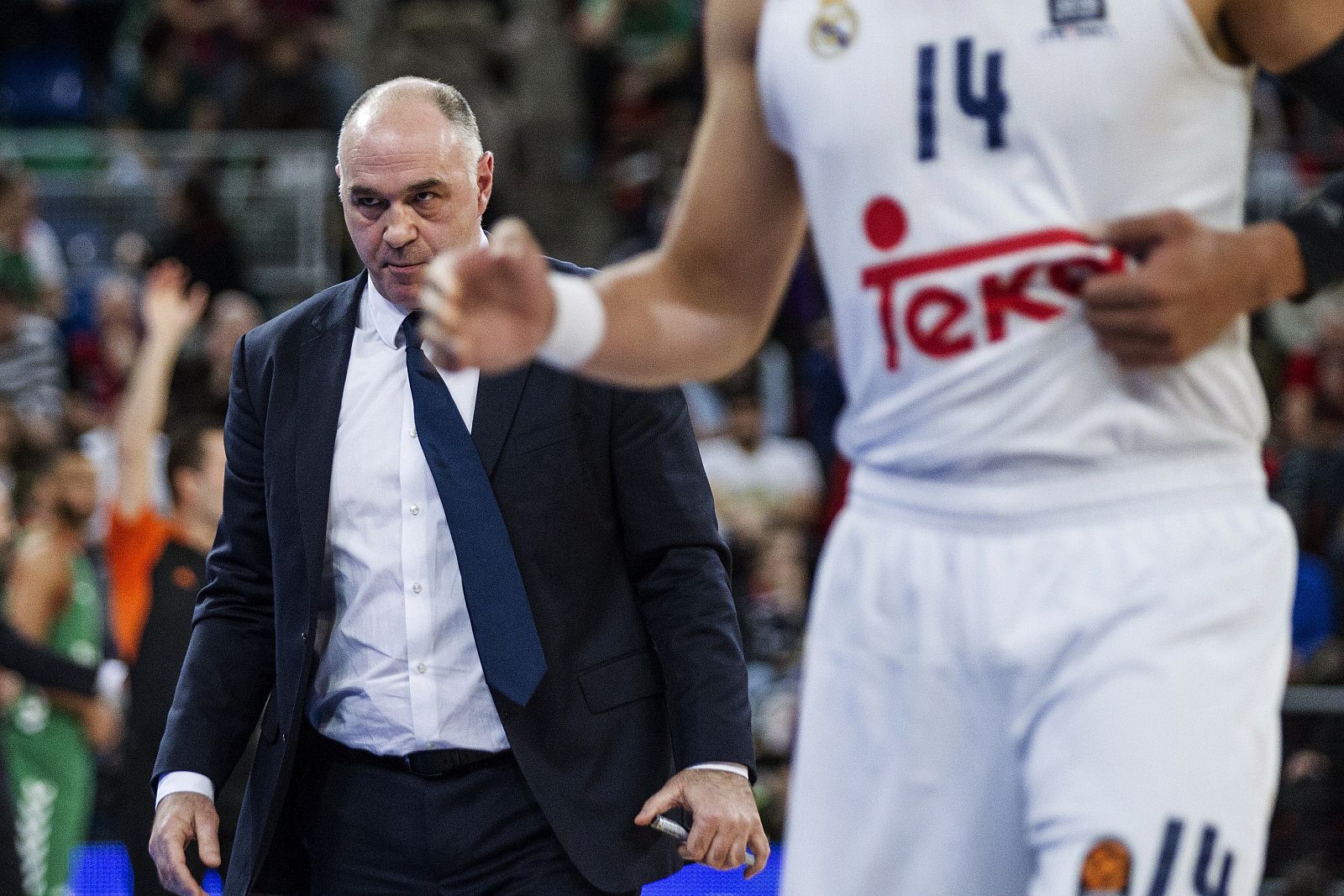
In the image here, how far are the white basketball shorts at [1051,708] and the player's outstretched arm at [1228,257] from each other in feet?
0.70

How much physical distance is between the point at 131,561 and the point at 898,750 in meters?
4.65

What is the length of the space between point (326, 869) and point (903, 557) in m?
1.66

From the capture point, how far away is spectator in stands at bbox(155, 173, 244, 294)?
34.1 feet

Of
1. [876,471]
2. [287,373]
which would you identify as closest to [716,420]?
[287,373]

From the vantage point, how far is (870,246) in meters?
2.20

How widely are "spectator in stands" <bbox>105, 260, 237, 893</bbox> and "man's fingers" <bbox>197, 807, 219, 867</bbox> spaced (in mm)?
1015

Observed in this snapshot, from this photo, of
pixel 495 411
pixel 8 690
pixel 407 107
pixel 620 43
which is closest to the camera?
pixel 495 411

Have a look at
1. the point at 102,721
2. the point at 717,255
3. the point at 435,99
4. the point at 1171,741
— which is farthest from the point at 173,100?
the point at 1171,741

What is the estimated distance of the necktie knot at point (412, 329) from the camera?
349 cm

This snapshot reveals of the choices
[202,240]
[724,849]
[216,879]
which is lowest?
[216,879]

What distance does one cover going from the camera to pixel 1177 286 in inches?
79.4

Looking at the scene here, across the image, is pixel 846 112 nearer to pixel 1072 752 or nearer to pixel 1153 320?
pixel 1153 320

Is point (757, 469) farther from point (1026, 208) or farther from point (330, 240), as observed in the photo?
point (1026, 208)

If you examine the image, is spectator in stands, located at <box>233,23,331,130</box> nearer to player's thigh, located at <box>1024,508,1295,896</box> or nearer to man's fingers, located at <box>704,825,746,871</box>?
man's fingers, located at <box>704,825,746,871</box>
